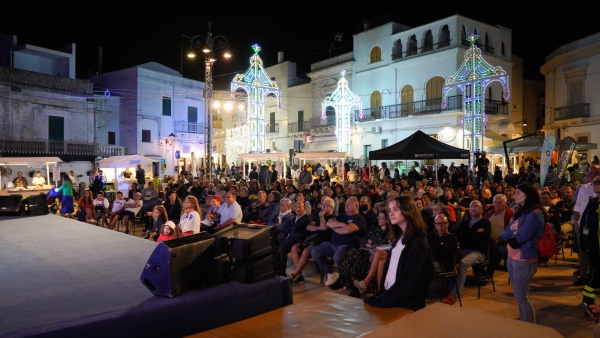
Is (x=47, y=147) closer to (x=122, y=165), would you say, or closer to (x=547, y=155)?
(x=122, y=165)

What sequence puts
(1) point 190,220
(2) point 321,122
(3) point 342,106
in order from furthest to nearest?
(2) point 321,122 → (3) point 342,106 → (1) point 190,220

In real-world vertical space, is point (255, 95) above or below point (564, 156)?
above

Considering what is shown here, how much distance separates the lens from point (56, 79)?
79.9ft

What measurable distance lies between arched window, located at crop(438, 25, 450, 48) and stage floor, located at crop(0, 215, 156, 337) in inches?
777

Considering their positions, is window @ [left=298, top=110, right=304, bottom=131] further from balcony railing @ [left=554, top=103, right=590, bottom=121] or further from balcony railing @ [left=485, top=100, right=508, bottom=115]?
balcony railing @ [left=554, top=103, right=590, bottom=121]

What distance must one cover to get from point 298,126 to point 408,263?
89.3 feet

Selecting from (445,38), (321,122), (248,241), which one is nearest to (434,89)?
(445,38)

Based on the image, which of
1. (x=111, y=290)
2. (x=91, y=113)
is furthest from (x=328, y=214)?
(x=91, y=113)

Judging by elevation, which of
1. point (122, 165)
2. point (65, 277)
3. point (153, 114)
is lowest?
point (65, 277)

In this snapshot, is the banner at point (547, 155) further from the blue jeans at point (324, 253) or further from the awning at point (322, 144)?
the awning at point (322, 144)

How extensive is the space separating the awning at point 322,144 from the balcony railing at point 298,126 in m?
1.52

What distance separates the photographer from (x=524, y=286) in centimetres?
417

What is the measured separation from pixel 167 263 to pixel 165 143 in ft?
93.3

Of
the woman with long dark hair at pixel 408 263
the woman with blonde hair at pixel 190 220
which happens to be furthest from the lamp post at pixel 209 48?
the woman with long dark hair at pixel 408 263
